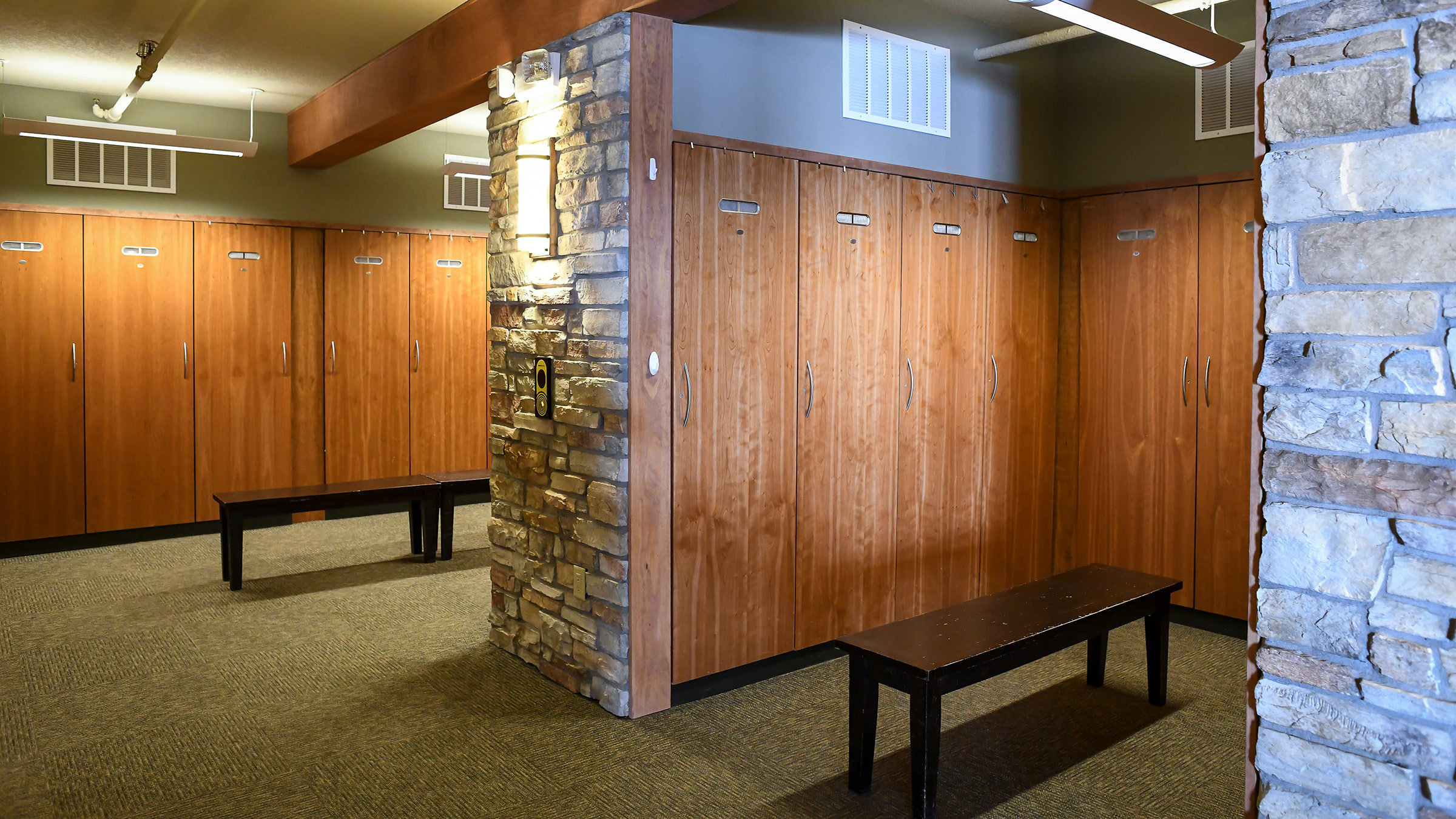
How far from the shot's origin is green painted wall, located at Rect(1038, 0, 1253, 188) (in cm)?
425

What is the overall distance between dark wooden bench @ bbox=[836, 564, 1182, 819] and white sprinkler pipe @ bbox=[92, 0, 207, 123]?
3.86 metres

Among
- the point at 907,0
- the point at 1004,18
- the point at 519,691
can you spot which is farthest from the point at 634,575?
the point at 1004,18

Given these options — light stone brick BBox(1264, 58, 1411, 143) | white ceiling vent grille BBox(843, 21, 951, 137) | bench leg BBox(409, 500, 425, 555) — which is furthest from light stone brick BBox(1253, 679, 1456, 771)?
bench leg BBox(409, 500, 425, 555)

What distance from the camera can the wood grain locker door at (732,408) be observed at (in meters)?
3.39

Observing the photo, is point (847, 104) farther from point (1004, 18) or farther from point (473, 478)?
point (473, 478)

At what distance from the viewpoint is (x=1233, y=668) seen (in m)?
3.84

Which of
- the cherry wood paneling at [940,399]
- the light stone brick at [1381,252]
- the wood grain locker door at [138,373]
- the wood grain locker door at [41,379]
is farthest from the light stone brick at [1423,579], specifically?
the wood grain locker door at [41,379]

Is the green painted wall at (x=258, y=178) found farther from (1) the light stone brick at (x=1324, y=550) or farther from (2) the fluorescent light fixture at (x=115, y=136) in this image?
(1) the light stone brick at (x=1324, y=550)

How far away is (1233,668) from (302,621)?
4053 millimetres

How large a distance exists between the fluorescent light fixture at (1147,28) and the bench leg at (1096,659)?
2.13 m

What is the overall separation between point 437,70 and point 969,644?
341 centimetres

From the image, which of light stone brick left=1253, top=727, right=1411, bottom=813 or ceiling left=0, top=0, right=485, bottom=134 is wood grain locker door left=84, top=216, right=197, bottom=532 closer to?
ceiling left=0, top=0, right=485, bottom=134

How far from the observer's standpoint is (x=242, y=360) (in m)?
6.38

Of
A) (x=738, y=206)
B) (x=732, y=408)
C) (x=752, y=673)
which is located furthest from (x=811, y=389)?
(x=752, y=673)
